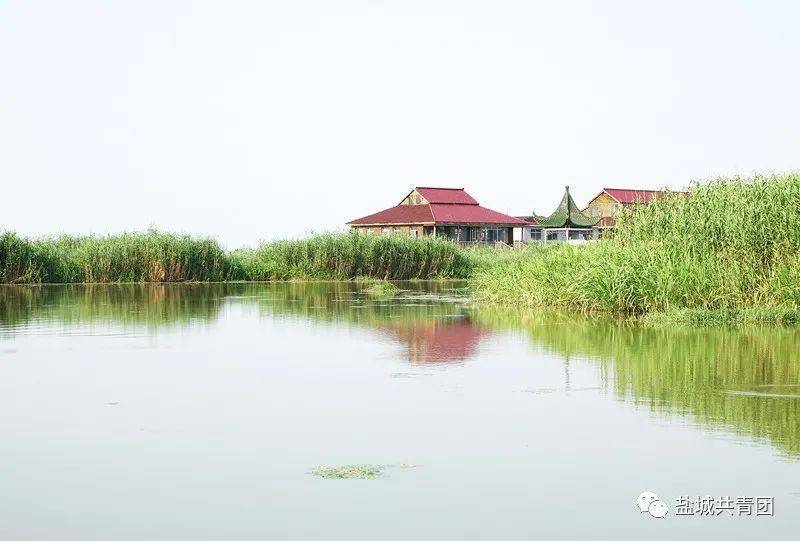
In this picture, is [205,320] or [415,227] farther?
[415,227]

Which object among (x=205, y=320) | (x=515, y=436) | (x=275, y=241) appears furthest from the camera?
(x=275, y=241)

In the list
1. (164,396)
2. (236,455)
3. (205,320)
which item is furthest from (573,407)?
(205,320)

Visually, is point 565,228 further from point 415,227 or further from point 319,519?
point 319,519

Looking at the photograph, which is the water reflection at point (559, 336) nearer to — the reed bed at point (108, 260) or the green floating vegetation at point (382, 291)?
the green floating vegetation at point (382, 291)

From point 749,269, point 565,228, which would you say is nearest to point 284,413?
point 749,269

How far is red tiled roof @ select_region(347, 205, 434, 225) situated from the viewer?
67.4 meters

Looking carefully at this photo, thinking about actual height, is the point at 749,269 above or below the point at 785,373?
above

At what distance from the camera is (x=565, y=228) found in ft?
255

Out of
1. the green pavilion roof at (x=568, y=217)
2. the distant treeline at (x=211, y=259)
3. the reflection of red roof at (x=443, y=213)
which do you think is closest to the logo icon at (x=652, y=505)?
the distant treeline at (x=211, y=259)

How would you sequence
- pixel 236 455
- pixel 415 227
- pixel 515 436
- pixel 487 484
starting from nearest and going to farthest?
pixel 487 484, pixel 236 455, pixel 515 436, pixel 415 227

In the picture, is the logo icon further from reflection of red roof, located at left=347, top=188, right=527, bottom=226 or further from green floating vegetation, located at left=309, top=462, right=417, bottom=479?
reflection of red roof, located at left=347, top=188, right=527, bottom=226

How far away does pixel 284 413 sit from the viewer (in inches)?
489

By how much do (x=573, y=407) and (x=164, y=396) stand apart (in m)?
5.06

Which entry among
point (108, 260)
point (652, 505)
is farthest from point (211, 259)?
point (652, 505)
